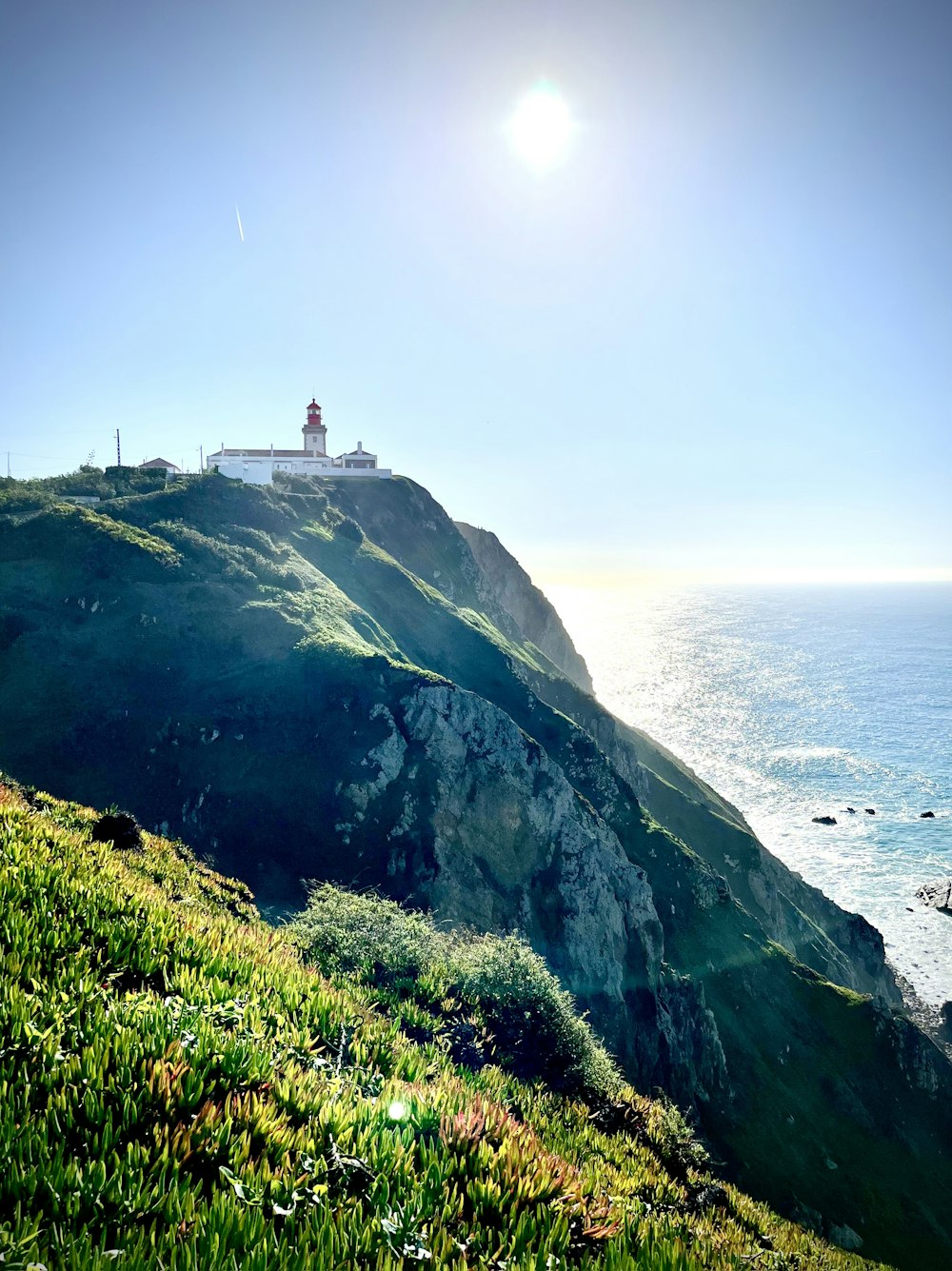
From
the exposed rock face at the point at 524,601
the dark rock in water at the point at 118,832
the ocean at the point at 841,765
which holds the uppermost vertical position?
the exposed rock face at the point at 524,601

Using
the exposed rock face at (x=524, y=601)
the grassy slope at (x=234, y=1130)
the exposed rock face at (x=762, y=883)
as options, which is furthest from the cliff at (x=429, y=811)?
the exposed rock face at (x=524, y=601)

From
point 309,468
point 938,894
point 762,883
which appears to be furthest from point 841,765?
point 309,468

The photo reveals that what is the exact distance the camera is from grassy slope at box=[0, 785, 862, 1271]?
4715 millimetres

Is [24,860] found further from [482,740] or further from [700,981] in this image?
[700,981]

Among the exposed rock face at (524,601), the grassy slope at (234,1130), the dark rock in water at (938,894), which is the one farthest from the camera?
the exposed rock face at (524,601)

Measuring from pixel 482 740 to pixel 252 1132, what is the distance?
3758 centimetres

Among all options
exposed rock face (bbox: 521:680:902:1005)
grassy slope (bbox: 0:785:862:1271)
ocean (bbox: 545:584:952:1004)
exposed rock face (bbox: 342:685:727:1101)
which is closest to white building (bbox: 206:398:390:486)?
exposed rock face (bbox: 521:680:902:1005)

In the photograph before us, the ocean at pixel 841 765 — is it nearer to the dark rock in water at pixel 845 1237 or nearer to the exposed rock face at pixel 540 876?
the dark rock in water at pixel 845 1237

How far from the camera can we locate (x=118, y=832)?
681 inches

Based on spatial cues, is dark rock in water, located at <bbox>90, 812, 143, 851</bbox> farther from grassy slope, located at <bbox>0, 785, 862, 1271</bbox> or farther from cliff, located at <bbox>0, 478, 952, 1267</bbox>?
cliff, located at <bbox>0, 478, 952, 1267</bbox>

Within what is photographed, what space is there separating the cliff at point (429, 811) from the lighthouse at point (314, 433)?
57946mm

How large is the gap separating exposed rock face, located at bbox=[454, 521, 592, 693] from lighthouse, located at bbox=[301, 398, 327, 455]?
34022 mm

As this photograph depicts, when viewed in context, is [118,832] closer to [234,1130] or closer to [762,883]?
[234,1130]

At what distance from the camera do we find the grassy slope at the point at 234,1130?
4.71 m
